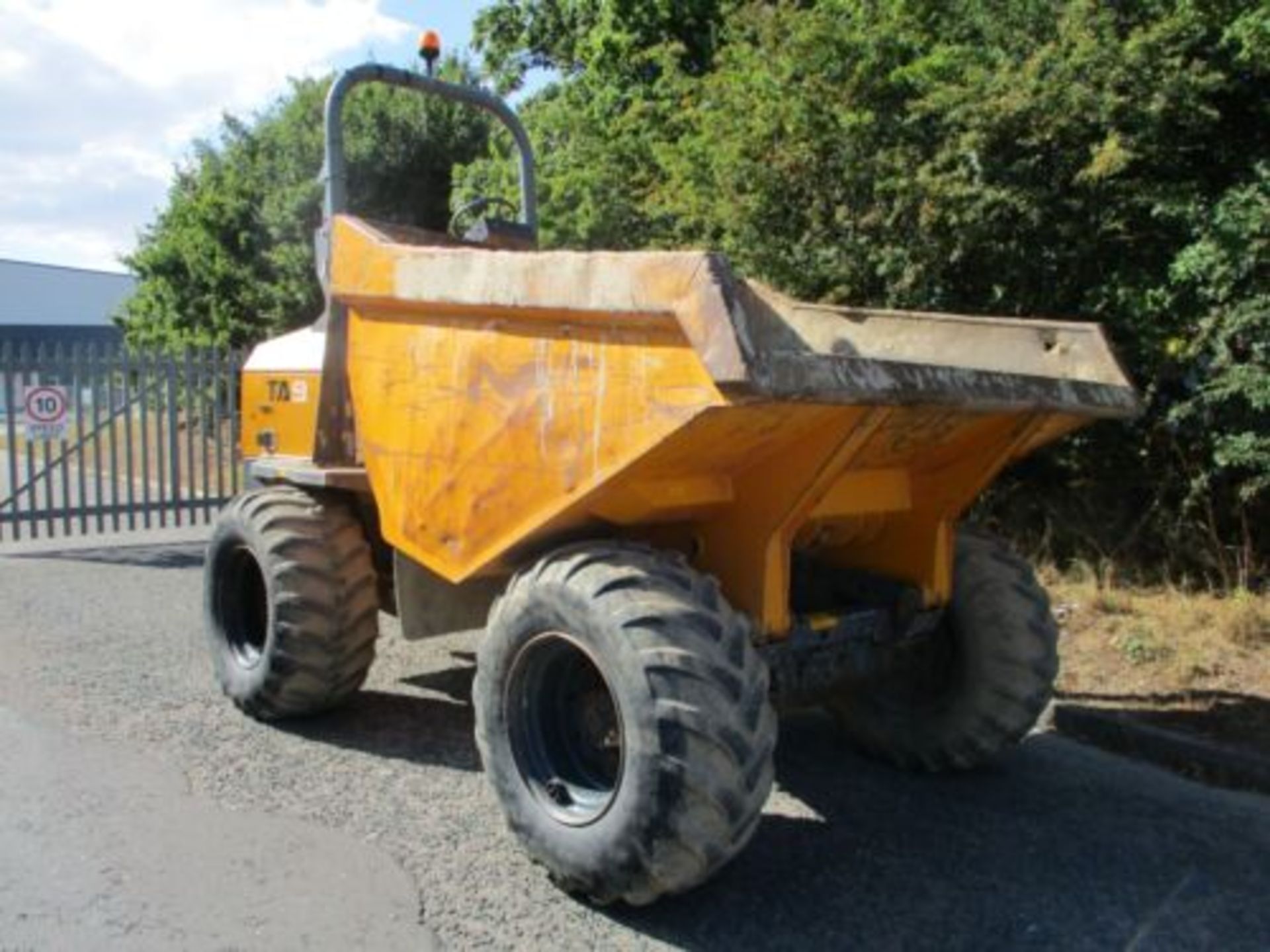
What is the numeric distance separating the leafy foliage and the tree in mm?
8862

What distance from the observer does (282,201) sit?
17.4 m

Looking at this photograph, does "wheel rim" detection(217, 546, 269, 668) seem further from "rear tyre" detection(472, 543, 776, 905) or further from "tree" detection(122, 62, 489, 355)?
"tree" detection(122, 62, 489, 355)

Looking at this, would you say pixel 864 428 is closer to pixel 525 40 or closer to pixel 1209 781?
pixel 1209 781

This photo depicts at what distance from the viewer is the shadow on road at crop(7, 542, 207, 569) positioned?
34.0 feet

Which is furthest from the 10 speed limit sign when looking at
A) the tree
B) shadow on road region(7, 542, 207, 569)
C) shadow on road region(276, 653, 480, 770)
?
shadow on road region(276, 653, 480, 770)

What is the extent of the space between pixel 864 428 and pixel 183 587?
6878 millimetres

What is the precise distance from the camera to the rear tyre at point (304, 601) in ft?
17.1

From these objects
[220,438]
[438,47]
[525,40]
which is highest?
[525,40]

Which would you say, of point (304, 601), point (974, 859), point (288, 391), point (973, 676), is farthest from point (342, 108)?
point (974, 859)

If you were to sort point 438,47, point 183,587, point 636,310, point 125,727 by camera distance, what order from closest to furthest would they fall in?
1. point 636,310
2. point 125,727
3. point 438,47
4. point 183,587

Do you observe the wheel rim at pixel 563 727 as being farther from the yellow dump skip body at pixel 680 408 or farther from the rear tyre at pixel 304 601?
the rear tyre at pixel 304 601

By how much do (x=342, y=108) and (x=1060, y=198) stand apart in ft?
14.3

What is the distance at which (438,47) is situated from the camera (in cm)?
592

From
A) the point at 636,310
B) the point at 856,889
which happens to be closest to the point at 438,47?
the point at 636,310
